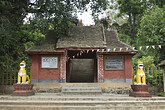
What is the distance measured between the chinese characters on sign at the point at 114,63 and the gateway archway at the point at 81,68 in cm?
231

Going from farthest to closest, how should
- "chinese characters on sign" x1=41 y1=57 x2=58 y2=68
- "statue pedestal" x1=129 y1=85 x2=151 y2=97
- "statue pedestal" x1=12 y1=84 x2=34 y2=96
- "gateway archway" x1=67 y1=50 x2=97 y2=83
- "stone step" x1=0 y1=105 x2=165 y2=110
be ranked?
"gateway archway" x1=67 y1=50 x2=97 y2=83, "chinese characters on sign" x1=41 y1=57 x2=58 y2=68, "statue pedestal" x1=12 y1=84 x2=34 y2=96, "statue pedestal" x1=129 y1=85 x2=151 y2=97, "stone step" x1=0 y1=105 x2=165 y2=110

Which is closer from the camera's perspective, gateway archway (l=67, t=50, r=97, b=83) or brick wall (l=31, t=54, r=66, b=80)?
brick wall (l=31, t=54, r=66, b=80)

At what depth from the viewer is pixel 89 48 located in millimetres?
11406

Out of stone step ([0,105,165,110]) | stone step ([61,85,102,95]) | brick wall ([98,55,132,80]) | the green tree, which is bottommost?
stone step ([0,105,165,110])

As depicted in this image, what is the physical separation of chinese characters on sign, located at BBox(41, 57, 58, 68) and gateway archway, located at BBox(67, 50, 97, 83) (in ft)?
6.36

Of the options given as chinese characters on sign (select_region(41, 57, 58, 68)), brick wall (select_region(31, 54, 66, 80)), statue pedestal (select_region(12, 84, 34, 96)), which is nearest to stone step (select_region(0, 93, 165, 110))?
statue pedestal (select_region(12, 84, 34, 96))

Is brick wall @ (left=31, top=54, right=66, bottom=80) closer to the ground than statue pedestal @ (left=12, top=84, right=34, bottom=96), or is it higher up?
higher up

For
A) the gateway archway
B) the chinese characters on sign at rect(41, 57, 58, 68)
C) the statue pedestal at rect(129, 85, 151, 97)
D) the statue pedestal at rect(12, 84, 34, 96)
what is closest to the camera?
the statue pedestal at rect(129, 85, 151, 97)

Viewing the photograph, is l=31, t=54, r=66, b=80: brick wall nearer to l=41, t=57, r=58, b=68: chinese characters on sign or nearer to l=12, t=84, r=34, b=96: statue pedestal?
l=41, t=57, r=58, b=68: chinese characters on sign

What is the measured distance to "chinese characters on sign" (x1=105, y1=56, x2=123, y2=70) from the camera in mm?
11672

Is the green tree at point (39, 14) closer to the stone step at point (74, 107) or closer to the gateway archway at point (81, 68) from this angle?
the gateway archway at point (81, 68)

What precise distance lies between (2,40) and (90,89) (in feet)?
19.6

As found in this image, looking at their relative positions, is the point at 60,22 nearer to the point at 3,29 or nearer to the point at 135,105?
the point at 3,29

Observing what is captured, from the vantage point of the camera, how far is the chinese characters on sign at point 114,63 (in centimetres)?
1167
